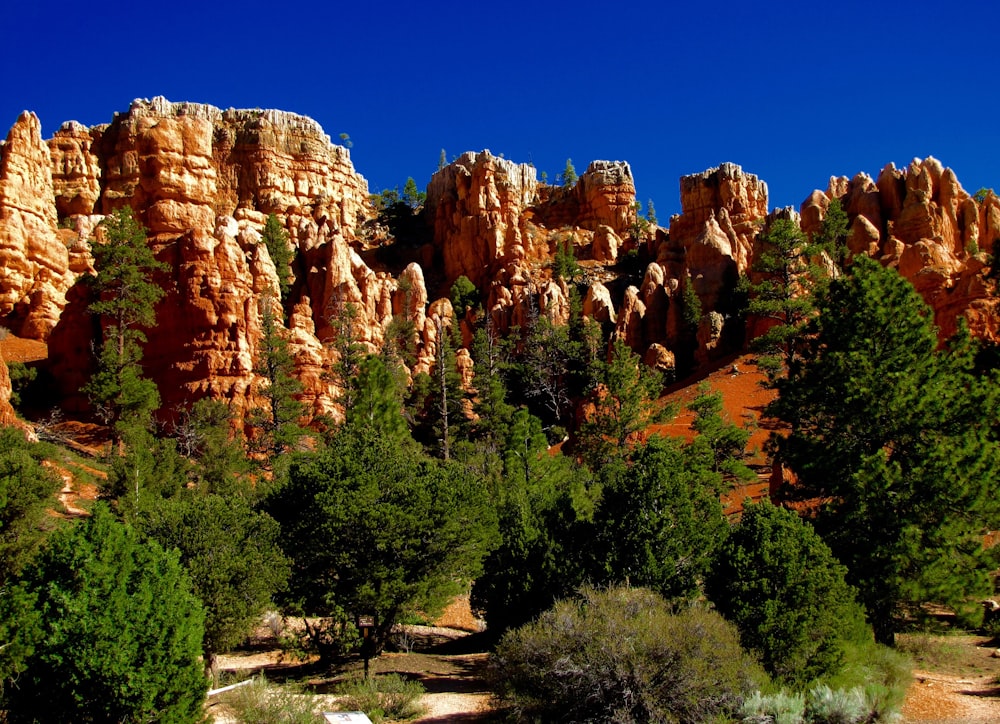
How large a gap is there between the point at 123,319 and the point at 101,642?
116 feet

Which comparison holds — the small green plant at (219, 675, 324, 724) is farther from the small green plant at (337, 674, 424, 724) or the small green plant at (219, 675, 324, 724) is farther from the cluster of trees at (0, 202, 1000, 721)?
the cluster of trees at (0, 202, 1000, 721)

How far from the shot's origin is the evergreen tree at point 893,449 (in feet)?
65.4

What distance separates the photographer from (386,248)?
8294cm

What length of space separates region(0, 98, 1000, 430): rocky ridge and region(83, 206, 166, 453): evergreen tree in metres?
1.46

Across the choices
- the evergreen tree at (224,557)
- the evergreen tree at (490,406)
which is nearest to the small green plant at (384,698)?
the evergreen tree at (224,557)

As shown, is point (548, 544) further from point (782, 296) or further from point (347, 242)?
point (347, 242)

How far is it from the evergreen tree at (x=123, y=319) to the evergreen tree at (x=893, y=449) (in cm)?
3085

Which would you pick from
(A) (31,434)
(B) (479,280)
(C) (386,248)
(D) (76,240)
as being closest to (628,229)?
(B) (479,280)

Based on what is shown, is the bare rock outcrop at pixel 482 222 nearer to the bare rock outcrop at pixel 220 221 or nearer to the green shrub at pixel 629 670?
the bare rock outcrop at pixel 220 221

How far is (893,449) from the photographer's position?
2225cm

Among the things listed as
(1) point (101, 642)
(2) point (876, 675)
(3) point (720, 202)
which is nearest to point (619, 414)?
(2) point (876, 675)

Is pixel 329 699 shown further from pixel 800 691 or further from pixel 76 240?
pixel 76 240

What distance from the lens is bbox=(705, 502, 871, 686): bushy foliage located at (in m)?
16.3

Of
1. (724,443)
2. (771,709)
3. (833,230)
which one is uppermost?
(833,230)
